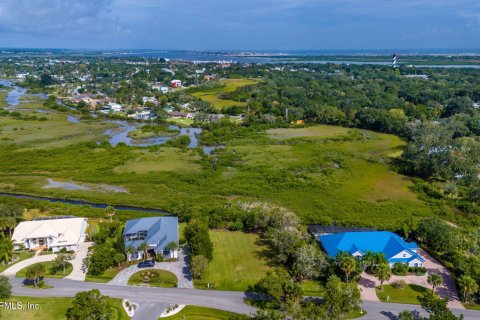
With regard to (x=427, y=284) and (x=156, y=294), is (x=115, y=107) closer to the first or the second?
(x=156, y=294)

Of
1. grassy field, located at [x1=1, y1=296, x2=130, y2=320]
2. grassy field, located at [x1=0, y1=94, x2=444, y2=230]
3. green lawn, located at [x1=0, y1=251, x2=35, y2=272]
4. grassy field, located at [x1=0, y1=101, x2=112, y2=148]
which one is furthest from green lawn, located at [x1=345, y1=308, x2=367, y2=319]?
grassy field, located at [x1=0, y1=101, x2=112, y2=148]

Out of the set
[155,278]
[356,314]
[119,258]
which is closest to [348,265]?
[356,314]

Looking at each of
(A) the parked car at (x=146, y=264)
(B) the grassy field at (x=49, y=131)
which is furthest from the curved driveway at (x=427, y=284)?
(B) the grassy field at (x=49, y=131)

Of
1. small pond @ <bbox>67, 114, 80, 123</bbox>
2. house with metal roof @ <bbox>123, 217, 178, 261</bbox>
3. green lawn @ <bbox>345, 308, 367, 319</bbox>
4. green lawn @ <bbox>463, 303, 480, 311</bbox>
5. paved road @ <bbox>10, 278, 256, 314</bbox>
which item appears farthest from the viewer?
small pond @ <bbox>67, 114, 80, 123</bbox>

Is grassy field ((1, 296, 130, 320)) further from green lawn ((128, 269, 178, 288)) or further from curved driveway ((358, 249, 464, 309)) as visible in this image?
curved driveway ((358, 249, 464, 309))

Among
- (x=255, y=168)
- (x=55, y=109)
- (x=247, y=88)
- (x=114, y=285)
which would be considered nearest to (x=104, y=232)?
(x=114, y=285)
